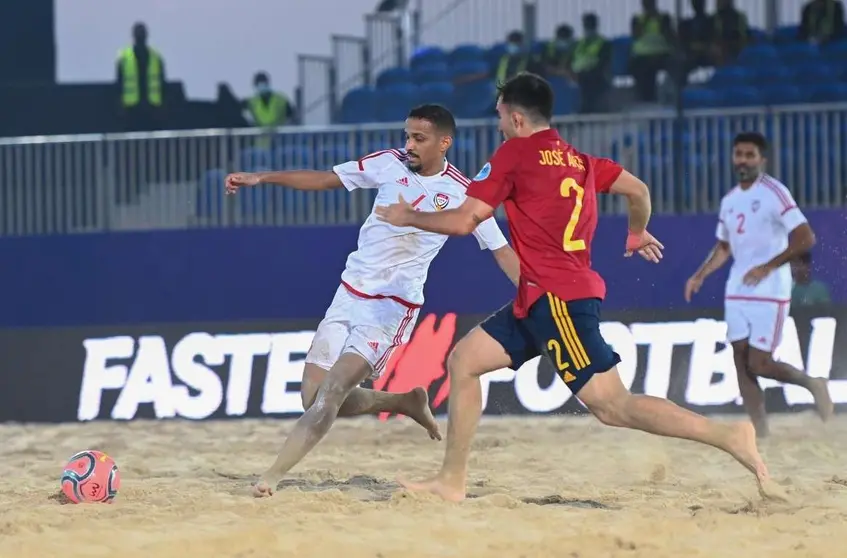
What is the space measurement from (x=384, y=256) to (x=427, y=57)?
10.4 meters

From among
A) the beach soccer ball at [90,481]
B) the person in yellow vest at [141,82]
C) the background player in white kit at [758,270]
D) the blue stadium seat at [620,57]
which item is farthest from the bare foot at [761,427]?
the person in yellow vest at [141,82]

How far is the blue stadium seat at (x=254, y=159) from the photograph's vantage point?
14180 millimetres

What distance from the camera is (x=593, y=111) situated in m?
15.8

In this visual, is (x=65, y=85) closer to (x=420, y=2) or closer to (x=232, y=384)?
(x=420, y=2)

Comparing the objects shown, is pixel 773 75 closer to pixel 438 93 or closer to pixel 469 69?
pixel 469 69

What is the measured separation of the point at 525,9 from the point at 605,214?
4.51 m

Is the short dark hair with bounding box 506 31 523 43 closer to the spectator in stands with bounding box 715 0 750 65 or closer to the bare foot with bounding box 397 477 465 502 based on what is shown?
the spectator in stands with bounding box 715 0 750 65

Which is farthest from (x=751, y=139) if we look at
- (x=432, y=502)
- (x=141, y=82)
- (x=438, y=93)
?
(x=141, y=82)

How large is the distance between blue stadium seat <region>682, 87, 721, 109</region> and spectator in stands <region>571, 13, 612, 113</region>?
898mm

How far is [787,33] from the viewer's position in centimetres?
1659

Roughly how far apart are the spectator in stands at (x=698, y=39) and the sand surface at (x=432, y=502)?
722cm

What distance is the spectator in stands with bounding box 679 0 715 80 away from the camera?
1677 centimetres

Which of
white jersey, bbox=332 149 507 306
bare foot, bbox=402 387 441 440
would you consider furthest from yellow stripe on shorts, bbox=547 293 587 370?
bare foot, bbox=402 387 441 440

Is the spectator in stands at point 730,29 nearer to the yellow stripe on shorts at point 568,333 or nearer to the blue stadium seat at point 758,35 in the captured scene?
the blue stadium seat at point 758,35
